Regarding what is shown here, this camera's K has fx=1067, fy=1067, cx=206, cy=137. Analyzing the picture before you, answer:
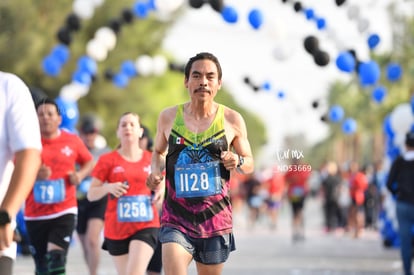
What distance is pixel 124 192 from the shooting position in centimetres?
826

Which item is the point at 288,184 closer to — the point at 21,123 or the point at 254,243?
the point at 254,243

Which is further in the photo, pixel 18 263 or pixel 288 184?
pixel 288 184

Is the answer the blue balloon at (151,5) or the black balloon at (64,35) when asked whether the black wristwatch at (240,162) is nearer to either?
the blue balloon at (151,5)

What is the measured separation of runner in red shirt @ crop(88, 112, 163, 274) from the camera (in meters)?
8.25

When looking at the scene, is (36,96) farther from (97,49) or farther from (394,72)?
(97,49)

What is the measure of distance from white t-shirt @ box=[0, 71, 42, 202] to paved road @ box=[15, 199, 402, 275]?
30.8 feet

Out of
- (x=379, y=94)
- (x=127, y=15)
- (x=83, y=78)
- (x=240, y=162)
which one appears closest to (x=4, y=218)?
(x=240, y=162)

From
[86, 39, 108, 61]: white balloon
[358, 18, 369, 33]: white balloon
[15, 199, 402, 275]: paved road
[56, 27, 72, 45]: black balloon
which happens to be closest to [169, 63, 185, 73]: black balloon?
[86, 39, 108, 61]: white balloon

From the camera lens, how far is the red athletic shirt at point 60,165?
8.84 metres

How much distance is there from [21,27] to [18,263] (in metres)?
24.7

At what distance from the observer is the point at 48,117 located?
28.9 ft

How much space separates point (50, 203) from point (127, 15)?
46.2 ft

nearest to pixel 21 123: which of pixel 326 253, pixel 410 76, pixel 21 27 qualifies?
pixel 326 253

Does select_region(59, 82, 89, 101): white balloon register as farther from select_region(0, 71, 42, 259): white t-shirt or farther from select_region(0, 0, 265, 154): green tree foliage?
select_region(0, 71, 42, 259): white t-shirt
